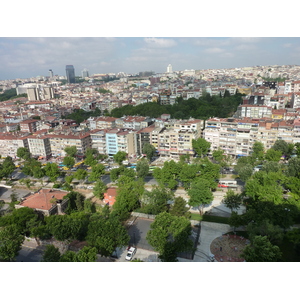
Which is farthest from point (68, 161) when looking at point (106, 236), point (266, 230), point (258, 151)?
point (266, 230)

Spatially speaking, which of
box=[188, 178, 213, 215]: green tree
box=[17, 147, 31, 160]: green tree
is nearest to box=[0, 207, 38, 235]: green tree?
box=[188, 178, 213, 215]: green tree

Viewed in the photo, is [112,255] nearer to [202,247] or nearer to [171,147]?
[202,247]

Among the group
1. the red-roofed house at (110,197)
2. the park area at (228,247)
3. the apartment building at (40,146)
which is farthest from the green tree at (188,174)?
the apartment building at (40,146)

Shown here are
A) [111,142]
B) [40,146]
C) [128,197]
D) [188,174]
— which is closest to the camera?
[128,197]

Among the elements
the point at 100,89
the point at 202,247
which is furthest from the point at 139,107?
the point at 100,89

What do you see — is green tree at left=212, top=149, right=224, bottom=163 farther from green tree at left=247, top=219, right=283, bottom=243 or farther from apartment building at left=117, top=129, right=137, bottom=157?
green tree at left=247, top=219, right=283, bottom=243

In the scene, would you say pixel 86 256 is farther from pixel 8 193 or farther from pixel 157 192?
pixel 8 193
